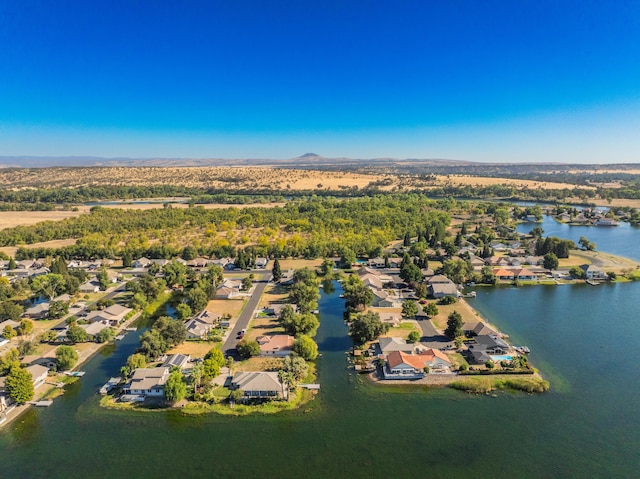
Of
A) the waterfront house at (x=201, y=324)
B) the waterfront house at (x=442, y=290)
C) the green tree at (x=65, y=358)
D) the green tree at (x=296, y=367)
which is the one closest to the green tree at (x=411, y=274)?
the waterfront house at (x=442, y=290)

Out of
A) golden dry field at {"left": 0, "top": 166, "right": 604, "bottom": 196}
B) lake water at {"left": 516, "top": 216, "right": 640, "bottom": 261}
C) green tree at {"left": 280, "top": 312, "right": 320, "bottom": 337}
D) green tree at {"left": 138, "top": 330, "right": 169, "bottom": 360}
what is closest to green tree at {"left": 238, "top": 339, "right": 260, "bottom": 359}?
green tree at {"left": 280, "top": 312, "right": 320, "bottom": 337}

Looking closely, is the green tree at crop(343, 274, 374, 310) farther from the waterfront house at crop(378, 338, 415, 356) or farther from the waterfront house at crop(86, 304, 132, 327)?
the waterfront house at crop(86, 304, 132, 327)

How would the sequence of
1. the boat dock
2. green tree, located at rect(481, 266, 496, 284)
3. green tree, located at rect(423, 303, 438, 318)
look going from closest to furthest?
the boat dock, green tree, located at rect(423, 303, 438, 318), green tree, located at rect(481, 266, 496, 284)

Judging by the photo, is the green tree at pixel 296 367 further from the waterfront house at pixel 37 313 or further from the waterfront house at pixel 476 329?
the waterfront house at pixel 37 313

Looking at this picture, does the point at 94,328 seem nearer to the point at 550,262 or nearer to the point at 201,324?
the point at 201,324

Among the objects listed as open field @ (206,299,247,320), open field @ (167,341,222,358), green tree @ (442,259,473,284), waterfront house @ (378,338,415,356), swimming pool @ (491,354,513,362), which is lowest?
open field @ (167,341,222,358)

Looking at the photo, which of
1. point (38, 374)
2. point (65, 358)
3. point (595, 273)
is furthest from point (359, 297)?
point (595, 273)

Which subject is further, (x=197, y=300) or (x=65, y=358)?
(x=197, y=300)
